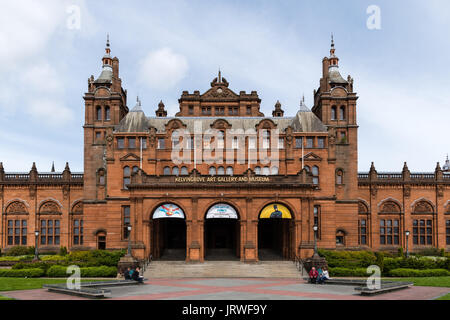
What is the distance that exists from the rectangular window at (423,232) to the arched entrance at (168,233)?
32.5 metres

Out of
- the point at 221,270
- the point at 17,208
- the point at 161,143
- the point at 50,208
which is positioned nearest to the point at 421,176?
the point at 221,270

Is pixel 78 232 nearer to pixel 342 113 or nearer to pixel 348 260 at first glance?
pixel 348 260

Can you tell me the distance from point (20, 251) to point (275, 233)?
111 feet

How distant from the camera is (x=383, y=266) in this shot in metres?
42.1

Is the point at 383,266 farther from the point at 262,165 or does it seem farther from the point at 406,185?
the point at 406,185

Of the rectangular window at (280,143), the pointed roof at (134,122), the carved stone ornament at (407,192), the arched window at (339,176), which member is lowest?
the carved stone ornament at (407,192)

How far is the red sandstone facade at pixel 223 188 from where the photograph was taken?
50000 millimetres

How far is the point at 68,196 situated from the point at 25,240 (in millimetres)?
8442

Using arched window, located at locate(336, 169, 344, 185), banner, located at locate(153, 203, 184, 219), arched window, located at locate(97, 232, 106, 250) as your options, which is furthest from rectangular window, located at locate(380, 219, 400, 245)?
arched window, located at locate(97, 232, 106, 250)

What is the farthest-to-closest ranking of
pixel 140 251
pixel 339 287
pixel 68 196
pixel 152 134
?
pixel 68 196 < pixel 152 134 < pixel 140 251 < pixel 339 287

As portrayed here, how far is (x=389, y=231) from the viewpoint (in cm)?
6544

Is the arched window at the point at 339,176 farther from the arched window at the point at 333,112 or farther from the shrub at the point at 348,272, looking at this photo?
the shrub at the point at 348,272

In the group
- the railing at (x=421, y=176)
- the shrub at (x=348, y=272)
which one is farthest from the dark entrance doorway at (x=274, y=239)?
the railing at (x=421, y=176)
